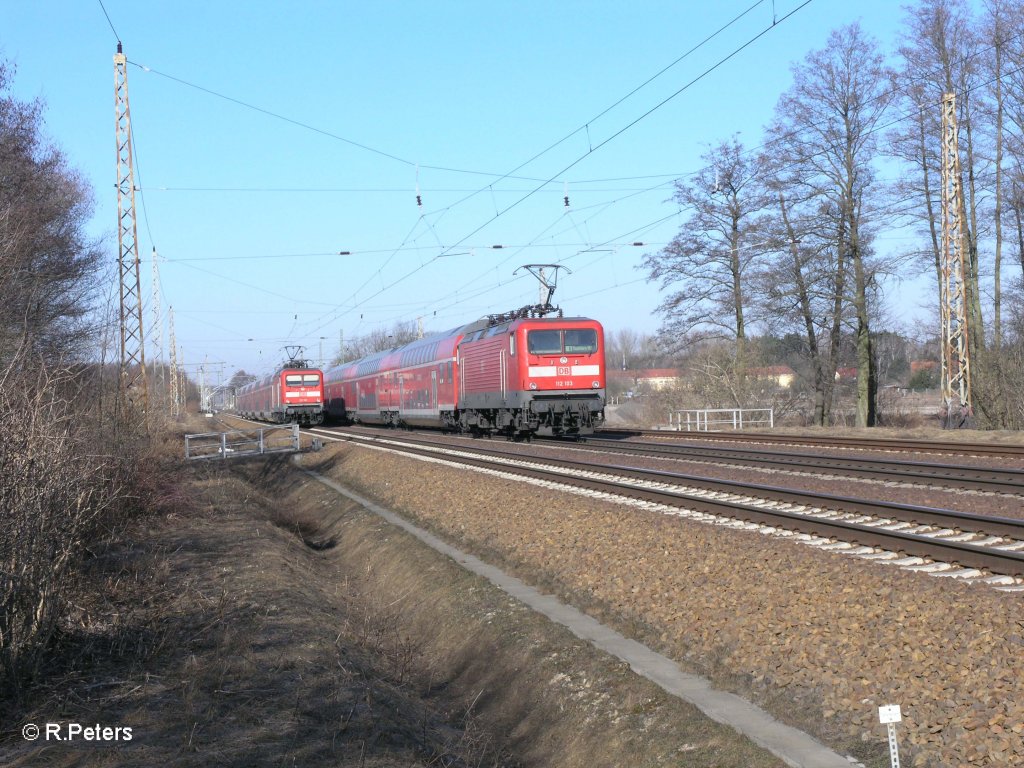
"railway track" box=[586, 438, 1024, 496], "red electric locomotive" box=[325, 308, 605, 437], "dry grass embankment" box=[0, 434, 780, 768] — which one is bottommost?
"dry grass embankment" box=[0, 434, 780, 768]

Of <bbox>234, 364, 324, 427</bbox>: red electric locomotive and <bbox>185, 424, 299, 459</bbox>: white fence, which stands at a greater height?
<bbox>234, 364, 324, 427</bbox>: red electric locomotive

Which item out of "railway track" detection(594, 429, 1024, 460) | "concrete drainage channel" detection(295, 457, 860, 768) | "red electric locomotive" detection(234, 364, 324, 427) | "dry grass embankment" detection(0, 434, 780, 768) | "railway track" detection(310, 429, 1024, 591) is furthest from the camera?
"red electric locomotive" detection(234, 364, 324, 427)

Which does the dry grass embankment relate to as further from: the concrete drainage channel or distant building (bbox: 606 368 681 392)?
distant building (bbox: 606 368 681 392)

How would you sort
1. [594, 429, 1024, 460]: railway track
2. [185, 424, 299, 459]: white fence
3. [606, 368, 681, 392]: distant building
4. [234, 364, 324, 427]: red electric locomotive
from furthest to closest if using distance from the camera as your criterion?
[234, 364, 324, 427]: red electric locomotive, [606, 368, 681, 392]: distant building, [185, 424, 299, 459]: white fence, [594, 429, 1024, 460]: railway track

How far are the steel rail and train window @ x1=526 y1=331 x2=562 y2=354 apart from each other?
6.89 meters

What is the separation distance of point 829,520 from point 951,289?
61.9 ft

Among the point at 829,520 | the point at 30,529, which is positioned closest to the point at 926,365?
the point at 829,520

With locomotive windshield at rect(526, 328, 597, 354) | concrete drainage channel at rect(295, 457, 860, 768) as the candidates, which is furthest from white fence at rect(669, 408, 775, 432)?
concrete drainage channel at rect(295, 457, 860, 768)

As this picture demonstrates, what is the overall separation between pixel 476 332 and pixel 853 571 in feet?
77.9

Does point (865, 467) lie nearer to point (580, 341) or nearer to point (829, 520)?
point (829, 520)

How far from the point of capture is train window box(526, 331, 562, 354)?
25750mm

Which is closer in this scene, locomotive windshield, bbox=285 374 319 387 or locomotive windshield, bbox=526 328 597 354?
locomotive windshield, bbox=526 328 597 354

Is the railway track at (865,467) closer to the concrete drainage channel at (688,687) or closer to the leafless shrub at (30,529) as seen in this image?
the concrete drainage channel at (688,687)

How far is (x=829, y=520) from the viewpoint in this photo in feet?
35.7
